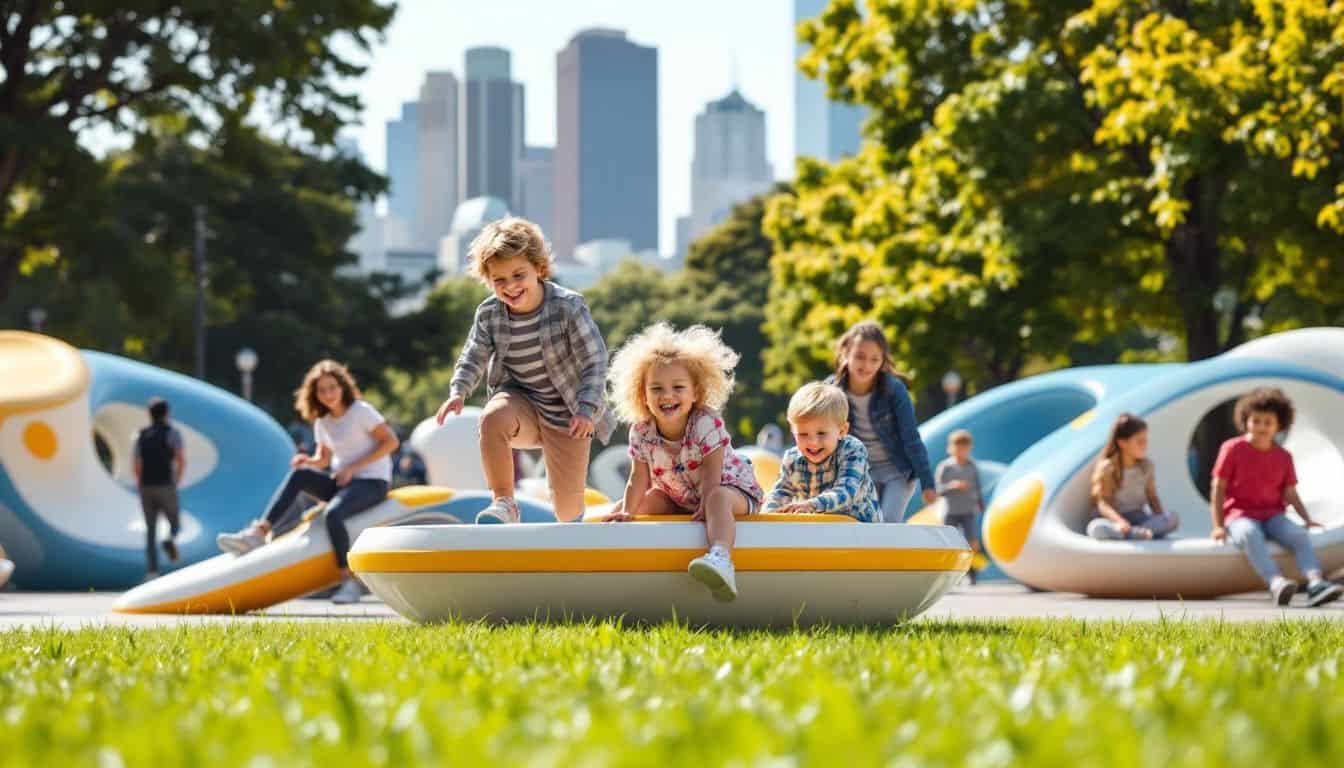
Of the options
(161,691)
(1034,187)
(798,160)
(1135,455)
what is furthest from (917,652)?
(798,160)

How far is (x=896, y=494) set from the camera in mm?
10188

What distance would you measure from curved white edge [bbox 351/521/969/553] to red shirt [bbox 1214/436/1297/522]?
4749 millimetres

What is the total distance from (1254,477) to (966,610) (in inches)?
84.9

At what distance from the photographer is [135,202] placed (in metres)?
43.7

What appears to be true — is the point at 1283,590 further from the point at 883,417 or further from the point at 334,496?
the point at 334,496

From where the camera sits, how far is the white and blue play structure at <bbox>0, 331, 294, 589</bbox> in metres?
16.7

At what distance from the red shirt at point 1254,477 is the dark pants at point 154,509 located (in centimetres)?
947

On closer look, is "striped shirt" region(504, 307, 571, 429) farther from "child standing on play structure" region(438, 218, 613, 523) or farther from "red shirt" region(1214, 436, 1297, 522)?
"red shirt" region(1214, 436, 1297, 522)

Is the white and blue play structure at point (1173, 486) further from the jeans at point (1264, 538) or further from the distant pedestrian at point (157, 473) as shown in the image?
the distant pedestrian at point (157, 473)

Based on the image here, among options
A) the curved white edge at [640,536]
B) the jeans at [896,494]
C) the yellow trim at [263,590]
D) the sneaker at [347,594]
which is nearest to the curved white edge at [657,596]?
the curved white edge at [640,536]

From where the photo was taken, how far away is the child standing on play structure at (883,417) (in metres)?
10.0

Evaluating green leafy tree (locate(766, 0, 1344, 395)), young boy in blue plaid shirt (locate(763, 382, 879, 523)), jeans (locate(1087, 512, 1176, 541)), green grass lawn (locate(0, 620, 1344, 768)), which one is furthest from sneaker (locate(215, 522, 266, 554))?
green leafy tree (locate(766, 0, 1344, 395))

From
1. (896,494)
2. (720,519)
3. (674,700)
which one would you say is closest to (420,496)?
(896,494)

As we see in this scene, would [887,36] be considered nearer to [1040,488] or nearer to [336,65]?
[336,65]
